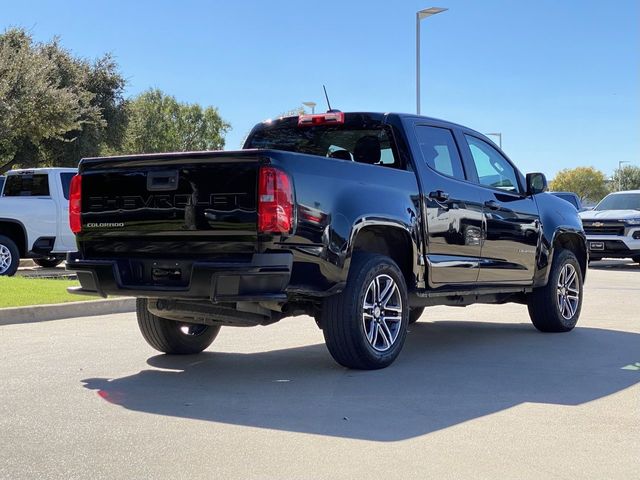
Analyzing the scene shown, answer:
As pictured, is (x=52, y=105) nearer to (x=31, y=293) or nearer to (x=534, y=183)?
(x=31, y=293)

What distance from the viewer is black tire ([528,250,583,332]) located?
350 inches

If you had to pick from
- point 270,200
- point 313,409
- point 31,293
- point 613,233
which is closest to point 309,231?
point 270,200

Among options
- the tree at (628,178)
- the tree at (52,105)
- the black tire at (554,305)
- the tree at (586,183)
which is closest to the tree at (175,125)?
the tree at (52,105)

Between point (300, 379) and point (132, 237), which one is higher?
point (132, 237)

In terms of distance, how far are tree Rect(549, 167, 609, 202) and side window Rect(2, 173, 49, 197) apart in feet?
358

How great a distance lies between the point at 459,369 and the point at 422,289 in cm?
75

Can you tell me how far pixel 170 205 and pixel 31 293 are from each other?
558 centimetres

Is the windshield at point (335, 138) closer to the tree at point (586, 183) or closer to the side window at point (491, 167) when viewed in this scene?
the side window at point (491, 167)

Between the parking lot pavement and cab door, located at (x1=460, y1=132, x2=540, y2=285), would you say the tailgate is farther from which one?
cab door, located at (x1=460, y1=132, x2=540, y2=285)

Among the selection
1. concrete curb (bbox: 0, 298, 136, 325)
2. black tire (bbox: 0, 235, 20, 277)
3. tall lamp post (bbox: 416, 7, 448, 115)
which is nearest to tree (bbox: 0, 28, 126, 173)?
black tire (bbox: 0, 235, 20, 277)

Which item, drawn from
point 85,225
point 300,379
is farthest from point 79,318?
point 300,379

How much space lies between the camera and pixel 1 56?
25188mm

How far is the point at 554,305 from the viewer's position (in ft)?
29.1

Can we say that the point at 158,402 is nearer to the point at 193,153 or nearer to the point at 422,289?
the point at 193,153
